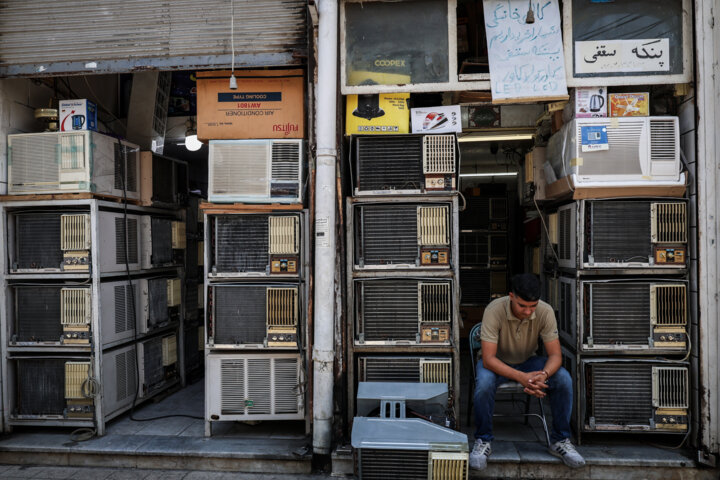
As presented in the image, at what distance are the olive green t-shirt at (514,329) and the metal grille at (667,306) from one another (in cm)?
87

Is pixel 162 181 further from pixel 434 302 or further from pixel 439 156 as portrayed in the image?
pixel 434 302

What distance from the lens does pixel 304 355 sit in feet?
14.6

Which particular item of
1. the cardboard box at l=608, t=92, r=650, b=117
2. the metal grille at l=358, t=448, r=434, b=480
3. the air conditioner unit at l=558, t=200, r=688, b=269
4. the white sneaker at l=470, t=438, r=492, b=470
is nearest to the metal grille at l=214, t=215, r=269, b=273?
the metal grille at l=358, t=448, r=434, b=480

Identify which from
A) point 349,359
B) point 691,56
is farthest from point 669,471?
point 691,56

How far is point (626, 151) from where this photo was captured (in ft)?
13.5

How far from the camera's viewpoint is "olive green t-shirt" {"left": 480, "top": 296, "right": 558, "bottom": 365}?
404 cm

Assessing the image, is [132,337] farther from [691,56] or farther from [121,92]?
[691,56]

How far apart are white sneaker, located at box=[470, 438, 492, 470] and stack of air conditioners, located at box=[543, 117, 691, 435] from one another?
Answer: 36.6 inches

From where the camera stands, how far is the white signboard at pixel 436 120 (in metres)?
4.34

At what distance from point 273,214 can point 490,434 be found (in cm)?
265

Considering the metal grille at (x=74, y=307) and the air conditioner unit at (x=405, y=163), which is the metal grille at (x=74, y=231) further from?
the air conditioner unit at (x=405, y=163)

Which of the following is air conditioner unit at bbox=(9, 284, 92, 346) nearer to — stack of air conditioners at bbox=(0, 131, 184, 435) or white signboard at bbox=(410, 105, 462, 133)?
stack of air conditioners at bbox=(0, 131, 184, 435)

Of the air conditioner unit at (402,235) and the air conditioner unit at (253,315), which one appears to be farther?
the air conditioner unit at (253,315)

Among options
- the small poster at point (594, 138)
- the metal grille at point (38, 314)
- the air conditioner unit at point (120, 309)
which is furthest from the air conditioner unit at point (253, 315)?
the small poster at point (594, 138)
